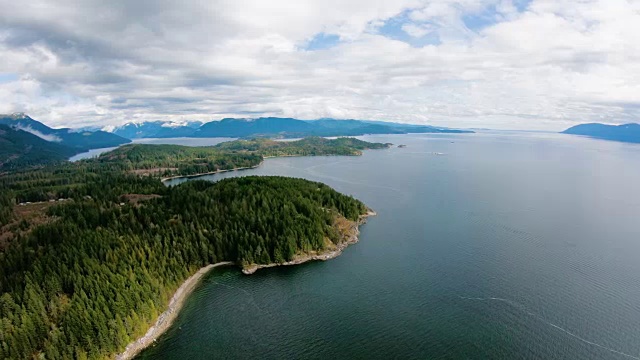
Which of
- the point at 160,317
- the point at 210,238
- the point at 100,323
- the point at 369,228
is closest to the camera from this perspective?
the point at 100,323

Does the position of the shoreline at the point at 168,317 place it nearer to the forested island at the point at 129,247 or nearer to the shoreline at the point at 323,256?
the forested island at the point at 129,247

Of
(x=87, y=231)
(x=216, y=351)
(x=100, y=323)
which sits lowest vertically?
(x=216, y=351)

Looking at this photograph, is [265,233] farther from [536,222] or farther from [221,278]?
[536,222]

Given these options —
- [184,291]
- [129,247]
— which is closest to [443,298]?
[184,291]

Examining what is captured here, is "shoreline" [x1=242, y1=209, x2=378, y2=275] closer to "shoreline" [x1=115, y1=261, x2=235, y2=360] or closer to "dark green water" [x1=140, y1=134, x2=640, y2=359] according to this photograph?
"dark green water" [x1=140, y1=134, x2=640, y2=359]

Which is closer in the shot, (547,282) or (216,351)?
(216,351)

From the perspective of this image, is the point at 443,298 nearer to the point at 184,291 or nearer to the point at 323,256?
the point at 323,256

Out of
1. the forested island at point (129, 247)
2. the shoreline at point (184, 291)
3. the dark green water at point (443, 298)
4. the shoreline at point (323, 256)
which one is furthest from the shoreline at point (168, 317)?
the shoreline at point (323, 256)

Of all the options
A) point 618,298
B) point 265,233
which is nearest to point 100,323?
point 265,233
